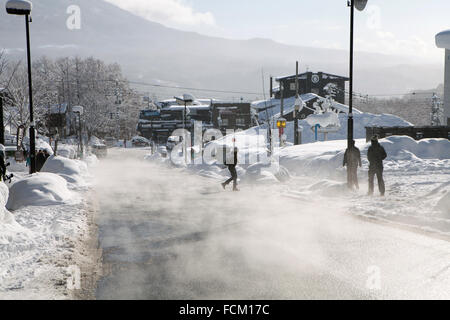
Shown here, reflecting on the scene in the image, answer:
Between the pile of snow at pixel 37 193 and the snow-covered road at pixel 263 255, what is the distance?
1.37 meters

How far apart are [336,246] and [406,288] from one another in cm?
207

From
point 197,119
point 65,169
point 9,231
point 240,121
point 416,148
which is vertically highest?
point 197,119

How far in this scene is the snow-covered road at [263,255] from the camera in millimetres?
5141

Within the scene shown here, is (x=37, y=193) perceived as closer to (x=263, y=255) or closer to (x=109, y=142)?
(x=263, y=255)

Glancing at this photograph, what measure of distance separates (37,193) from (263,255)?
7531 mm

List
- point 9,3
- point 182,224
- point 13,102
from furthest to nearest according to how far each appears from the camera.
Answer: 1. point 13,102
2. point 9,3
3. point 182,224

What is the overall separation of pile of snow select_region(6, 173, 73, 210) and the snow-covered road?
137cm

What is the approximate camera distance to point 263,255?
21.7 feet

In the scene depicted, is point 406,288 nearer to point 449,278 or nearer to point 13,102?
point 449,278

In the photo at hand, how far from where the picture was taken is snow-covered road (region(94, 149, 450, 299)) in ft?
16.9

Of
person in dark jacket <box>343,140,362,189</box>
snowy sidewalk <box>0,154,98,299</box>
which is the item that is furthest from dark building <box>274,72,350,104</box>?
snowy sidewalk <box>0,154,98,299</box>

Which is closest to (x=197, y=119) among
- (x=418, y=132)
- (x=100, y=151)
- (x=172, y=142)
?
(x=172, y=142)

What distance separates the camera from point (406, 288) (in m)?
5.10
